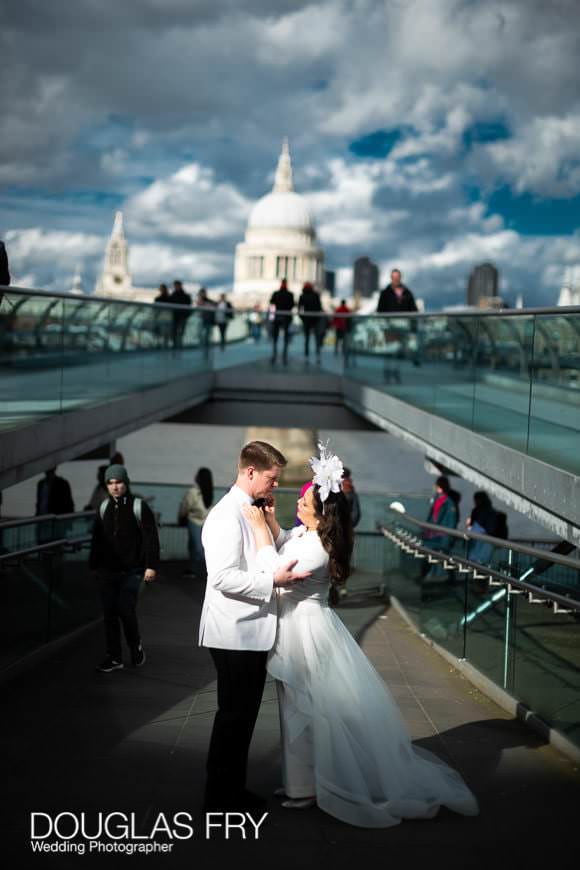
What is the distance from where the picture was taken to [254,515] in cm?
557

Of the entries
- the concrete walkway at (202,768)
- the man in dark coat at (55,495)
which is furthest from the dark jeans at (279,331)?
the concrete walkway at (202,768)

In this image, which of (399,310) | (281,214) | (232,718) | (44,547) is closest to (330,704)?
(232,718)

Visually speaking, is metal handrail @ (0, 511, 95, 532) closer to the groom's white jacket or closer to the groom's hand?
the groom's white jacket

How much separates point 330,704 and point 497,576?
11.0ft

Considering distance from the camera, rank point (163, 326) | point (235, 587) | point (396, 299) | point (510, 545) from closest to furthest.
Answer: point (235, 587) < point (510, 545) < point (163, 326) < point (396, 299)

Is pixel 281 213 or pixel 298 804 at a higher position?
pixel 281 213

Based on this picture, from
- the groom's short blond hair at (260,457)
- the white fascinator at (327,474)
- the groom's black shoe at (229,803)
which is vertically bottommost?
the groom's black shoe at (229,803)

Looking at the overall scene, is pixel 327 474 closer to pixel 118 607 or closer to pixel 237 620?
pixel 237 620

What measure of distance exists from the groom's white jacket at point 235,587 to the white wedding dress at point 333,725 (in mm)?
109

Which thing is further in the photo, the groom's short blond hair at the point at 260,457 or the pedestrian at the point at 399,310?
the pedestrian at the point at 399,310

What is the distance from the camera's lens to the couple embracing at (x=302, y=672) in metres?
5.45

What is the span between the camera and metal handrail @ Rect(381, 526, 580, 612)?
23.9 ft

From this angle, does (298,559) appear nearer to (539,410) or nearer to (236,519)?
(236,519)

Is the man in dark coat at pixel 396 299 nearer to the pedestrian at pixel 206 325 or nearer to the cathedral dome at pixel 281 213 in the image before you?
the pedestrian at pixel 206 325
